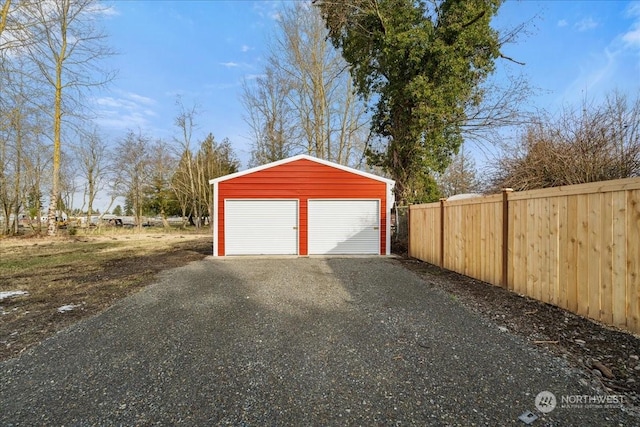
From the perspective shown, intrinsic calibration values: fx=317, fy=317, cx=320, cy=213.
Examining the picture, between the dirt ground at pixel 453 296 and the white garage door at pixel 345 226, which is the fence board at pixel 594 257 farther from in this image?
the white garage door at pixel 345 226

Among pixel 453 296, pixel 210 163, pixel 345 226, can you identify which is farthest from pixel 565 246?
pixel 210 163

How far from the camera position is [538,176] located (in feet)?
24.4

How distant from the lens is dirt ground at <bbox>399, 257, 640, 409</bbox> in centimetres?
242

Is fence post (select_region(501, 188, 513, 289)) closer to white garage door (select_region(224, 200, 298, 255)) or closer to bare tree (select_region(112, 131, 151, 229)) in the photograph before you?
white garage door (select_region(224, 200, 298, 255))

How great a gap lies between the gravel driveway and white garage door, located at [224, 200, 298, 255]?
18.2 ft

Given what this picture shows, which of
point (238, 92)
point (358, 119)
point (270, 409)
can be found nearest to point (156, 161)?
point (238, 92)

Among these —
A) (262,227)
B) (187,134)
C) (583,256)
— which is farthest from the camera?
(187,134)

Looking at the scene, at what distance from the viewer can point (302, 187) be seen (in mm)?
10203

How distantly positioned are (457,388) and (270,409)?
1358 millimetres

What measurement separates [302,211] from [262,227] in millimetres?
1385

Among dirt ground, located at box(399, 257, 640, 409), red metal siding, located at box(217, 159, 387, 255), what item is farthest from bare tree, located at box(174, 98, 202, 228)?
dirt ground, located at box(399, 257, 640, 409)

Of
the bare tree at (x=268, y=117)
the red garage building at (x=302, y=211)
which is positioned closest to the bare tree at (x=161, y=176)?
the bare tree at (x=268, y=117)

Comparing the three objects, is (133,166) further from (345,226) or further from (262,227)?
(345,226)

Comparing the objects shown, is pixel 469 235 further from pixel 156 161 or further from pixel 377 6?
pixel 156 161
